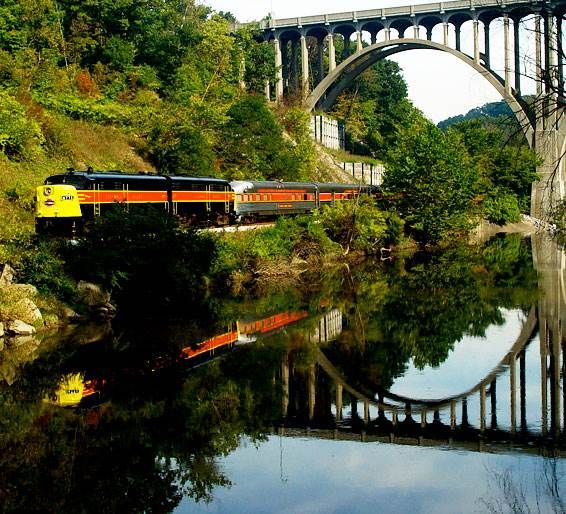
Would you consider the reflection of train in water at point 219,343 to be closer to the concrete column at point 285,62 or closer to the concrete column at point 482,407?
the concrete column at point 482,407

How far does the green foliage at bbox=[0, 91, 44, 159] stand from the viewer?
28.4 metres

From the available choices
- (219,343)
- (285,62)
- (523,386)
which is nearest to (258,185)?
(219,343)

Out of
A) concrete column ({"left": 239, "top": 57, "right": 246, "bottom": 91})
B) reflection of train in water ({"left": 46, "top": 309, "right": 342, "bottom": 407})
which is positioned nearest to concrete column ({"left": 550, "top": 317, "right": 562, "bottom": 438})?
reflection of train in water ({"left": 46, "top": 309, "right": 342, "bottom": 407})

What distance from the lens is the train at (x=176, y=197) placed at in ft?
74.1

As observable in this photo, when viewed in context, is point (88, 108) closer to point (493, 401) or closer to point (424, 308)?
point (424, 308)

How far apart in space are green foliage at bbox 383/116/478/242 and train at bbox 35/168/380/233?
7.23 ft

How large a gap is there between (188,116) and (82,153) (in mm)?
6458

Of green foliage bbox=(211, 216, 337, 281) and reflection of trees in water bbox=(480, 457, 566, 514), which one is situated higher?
green foliage bbox=(211, 216, 337, 281)

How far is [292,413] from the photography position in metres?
12.3

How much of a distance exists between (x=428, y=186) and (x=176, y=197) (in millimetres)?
13699

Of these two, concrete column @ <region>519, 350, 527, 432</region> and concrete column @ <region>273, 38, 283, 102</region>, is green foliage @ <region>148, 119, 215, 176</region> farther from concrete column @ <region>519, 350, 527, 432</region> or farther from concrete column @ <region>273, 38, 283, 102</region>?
concrete column @ <region>519, 350, 527, 432</region>

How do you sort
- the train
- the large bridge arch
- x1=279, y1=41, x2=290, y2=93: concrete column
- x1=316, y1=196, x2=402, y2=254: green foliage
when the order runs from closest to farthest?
the train
x1=316, y1=196, x2=402, y2=254: green foliage
the large bridge arch
x1=279, y1=41, x2=290, y2=93: concrete column

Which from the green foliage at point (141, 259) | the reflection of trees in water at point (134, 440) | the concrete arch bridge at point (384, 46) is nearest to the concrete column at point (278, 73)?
the concrete arch bridge at point (384, 46)

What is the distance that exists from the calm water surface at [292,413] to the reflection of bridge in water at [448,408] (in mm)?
40
